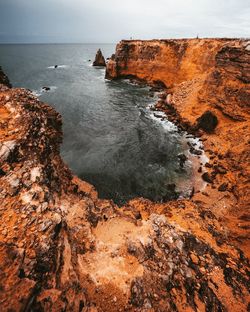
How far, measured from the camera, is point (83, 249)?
21.5ft

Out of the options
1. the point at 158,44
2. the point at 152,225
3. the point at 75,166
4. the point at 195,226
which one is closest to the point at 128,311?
the point at 152,225

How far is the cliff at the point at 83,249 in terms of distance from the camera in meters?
5.05

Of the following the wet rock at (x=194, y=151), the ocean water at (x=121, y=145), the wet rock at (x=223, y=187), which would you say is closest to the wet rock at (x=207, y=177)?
the wet rock at (x=223, y=187)

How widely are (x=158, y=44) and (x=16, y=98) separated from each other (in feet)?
149

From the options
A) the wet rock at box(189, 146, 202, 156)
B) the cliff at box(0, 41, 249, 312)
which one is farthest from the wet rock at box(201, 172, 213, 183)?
the cliff at box(0, 41, 249, 312)

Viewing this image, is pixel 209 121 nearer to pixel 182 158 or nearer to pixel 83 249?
pixel 182 158

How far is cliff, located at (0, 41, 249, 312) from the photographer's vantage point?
505 cm

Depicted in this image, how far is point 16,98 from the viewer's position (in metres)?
9.69

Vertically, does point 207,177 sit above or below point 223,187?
below

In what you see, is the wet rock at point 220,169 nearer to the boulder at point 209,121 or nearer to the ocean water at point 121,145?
the ocean water at point 121,145

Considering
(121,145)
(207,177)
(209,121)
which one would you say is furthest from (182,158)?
(209,121)

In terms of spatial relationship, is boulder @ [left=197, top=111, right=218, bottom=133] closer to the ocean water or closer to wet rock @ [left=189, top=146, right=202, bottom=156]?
the ocean water

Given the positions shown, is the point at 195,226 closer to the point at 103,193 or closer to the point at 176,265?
the point at 176,265

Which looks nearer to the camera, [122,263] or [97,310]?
[97,310]
